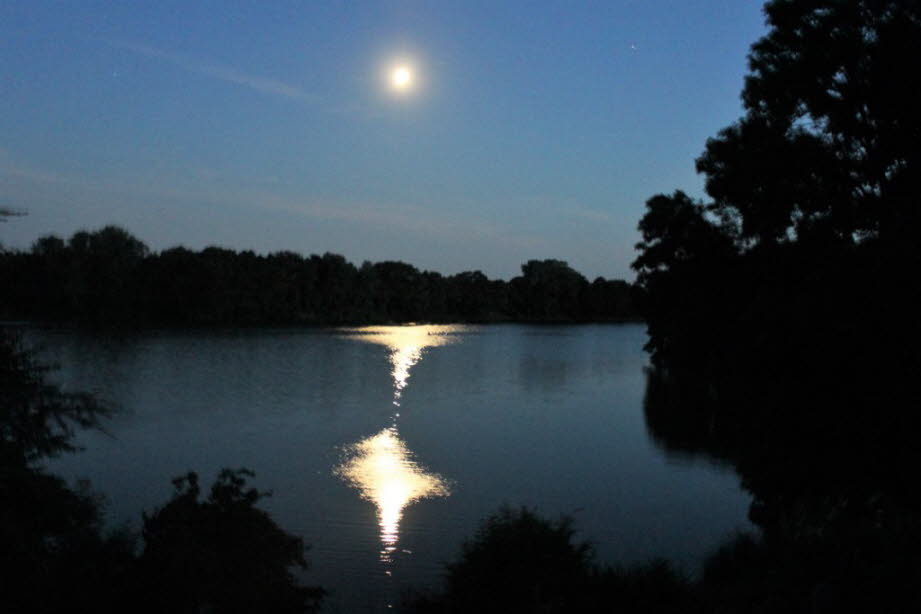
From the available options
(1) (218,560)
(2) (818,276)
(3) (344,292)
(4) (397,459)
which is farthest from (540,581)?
(3) (344,292)

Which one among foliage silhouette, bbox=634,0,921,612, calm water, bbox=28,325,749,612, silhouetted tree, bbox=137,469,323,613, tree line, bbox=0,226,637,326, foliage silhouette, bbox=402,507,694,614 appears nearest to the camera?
foliage silhouette, bbox=402,507,694,614

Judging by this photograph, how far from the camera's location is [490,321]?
16838 centimetres

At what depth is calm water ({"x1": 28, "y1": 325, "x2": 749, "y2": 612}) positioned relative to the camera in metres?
15.5

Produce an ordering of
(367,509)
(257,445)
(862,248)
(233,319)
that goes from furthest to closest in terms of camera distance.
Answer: (233,319) → (257,445) → (367,509) → (862,248)

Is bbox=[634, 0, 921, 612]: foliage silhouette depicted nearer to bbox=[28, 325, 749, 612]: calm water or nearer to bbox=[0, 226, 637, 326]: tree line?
bbox=[28, 325, 749, 612]: calm water

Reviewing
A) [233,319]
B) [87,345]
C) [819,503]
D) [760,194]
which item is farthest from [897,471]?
[233,319]

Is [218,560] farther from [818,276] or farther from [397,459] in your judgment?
[397,459]

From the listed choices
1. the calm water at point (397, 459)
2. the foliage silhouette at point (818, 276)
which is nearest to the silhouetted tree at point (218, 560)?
the calm water at point (397, 459)

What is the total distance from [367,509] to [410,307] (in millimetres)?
138095

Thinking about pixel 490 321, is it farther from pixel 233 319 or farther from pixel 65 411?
pixel 65 411

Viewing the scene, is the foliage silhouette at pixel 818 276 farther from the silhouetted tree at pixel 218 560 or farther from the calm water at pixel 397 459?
the silhouetted tree at pixel 218 560

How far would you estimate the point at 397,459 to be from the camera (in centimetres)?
2392

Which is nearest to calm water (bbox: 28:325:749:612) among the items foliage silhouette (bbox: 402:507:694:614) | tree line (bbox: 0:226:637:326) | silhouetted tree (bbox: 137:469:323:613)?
silhouetted tree (bbox: 137:469:323:613)

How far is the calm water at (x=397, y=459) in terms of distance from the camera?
15516mm
